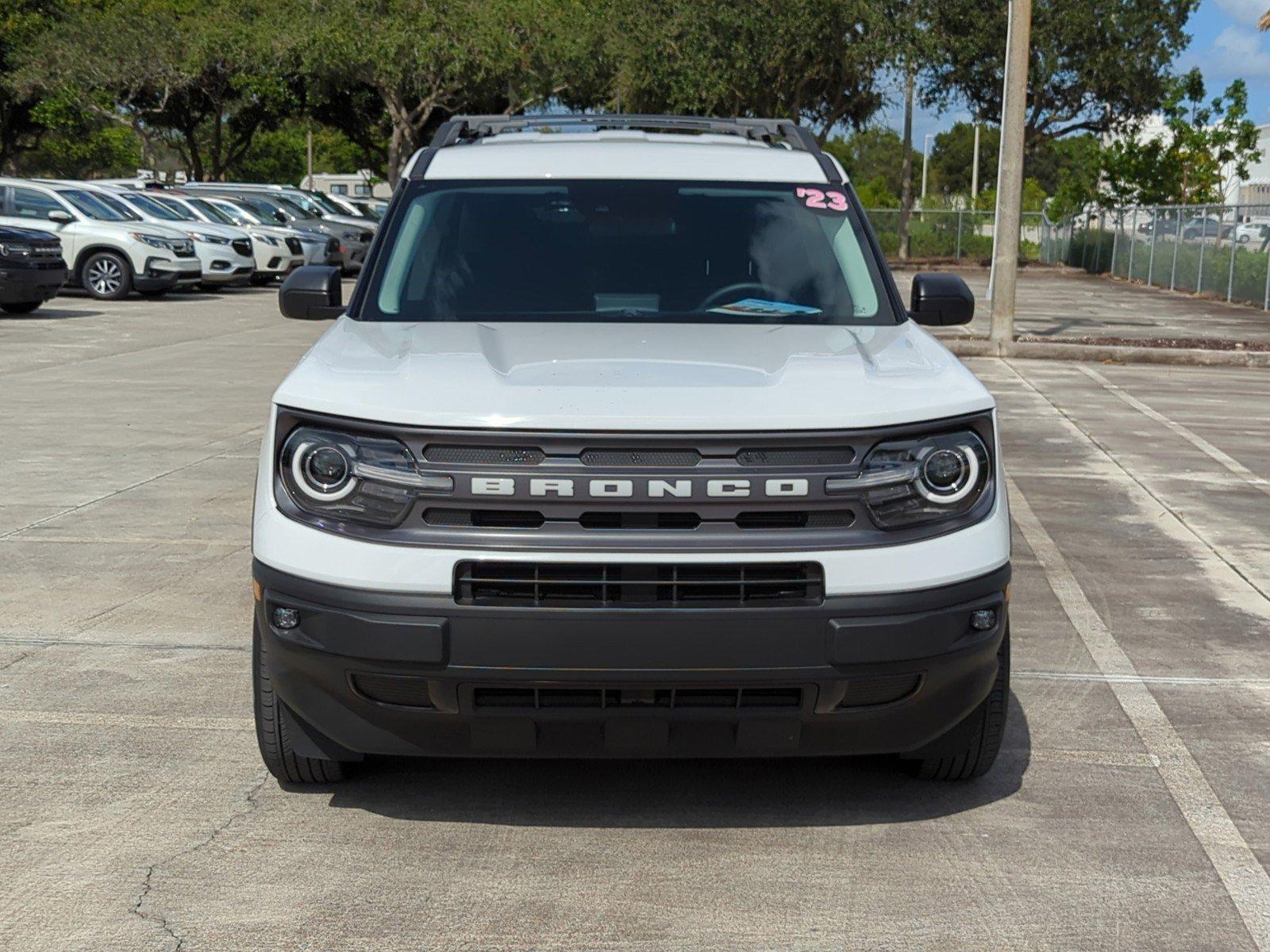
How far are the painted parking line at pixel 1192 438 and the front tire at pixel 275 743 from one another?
7.21m

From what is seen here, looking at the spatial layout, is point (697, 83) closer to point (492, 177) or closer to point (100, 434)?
point (100, 434)

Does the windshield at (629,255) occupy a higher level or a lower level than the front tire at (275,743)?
higher

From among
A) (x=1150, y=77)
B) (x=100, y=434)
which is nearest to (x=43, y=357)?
(x=100, y=434)

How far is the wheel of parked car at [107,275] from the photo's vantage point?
1006 inches

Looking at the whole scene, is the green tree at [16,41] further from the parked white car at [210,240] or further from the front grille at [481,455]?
the front grille at [481,455]

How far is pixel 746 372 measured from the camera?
14.1 feet

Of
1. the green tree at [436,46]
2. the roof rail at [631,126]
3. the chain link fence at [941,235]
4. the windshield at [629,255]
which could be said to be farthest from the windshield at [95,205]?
the chain link fence at [941,235]

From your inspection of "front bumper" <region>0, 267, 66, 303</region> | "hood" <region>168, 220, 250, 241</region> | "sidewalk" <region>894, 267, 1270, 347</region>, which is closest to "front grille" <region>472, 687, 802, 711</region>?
"sidewalk" <region>894, 267, 1270, 347</region>

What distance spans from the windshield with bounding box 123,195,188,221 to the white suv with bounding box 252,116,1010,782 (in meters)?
24.4

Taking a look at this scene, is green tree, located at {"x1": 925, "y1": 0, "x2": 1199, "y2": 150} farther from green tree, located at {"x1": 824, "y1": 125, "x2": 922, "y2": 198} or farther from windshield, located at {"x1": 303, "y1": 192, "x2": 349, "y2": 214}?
green tree, located at {"x1": 824, "y1": 125, "x2": 922, "y2": 198}

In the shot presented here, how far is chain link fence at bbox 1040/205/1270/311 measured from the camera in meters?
29.4

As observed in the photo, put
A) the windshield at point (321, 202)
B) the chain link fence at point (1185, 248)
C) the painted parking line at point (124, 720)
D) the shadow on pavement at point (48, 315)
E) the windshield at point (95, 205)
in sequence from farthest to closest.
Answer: the windshield at point (321, 202) → the chain link fence at point (1185, 248) → the windshield at point (95, 205) → the shadow on pavement at point (48, 315) → the painted parking line at point (124, 720)

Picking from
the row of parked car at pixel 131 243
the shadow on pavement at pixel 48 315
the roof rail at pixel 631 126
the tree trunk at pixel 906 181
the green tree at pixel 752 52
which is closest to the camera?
the roof rail at pixel 631 126

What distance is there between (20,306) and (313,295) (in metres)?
18.2
